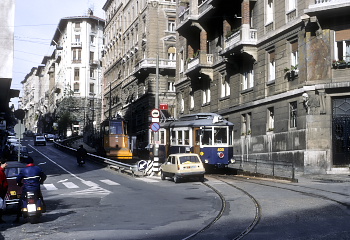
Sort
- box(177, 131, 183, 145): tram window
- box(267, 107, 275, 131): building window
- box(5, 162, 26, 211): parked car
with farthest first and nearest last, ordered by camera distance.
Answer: box(267, 107, 275, 131): building window → box(177, 131, 183, 145): tram window → box(5, 162, 26, 211): parked car

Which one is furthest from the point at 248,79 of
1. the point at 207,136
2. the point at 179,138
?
the point at 207,136

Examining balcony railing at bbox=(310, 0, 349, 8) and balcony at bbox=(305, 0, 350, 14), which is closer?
balcony at bbox=(305, 0, 350, 14)

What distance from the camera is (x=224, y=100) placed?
122ft

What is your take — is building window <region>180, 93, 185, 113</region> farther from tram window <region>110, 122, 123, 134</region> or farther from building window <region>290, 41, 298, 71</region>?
building window <region>290, 41, 298, 71</region>

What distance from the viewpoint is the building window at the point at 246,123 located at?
109ft

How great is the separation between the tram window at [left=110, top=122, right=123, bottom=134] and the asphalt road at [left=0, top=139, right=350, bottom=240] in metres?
22.4

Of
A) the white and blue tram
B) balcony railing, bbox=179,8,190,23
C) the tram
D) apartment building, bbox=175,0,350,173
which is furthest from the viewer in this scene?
the tram

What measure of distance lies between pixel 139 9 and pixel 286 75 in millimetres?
38261

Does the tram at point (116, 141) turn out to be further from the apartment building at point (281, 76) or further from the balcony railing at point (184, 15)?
the balcony railing at point (184, 15)

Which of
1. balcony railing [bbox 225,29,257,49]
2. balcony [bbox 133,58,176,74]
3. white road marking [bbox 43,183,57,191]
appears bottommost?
white road marking [bbox 43,183,57,191]

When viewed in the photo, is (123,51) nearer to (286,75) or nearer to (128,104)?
(128,104)

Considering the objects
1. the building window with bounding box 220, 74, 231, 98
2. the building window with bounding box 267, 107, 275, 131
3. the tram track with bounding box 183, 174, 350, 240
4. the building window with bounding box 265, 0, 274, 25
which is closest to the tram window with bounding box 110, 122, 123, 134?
the building window with bounding box 220, 74, 231, 98

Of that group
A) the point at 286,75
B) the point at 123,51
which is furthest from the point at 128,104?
the point at 286,75

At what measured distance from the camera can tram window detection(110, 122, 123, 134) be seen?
43.9 meters
